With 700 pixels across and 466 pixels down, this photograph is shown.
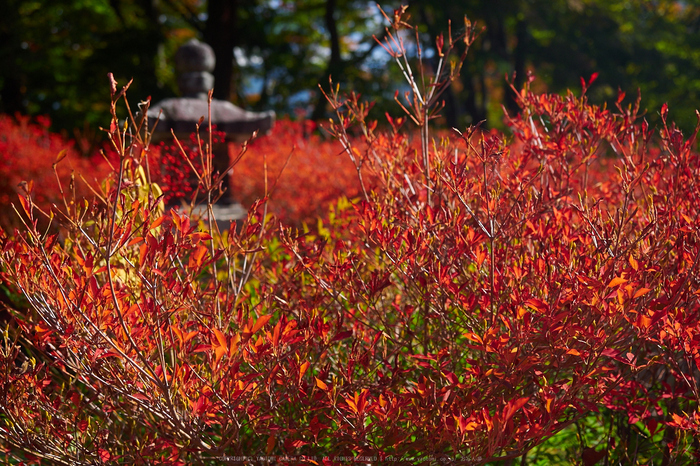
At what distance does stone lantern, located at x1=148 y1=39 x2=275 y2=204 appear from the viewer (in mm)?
6246

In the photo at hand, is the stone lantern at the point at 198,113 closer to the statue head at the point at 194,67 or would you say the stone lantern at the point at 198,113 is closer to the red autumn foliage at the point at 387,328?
the statue head at the point at 194,67

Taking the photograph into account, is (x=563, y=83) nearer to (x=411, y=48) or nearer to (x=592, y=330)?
(x=411, y=48)

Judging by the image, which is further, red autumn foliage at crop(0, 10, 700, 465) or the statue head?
the statue head

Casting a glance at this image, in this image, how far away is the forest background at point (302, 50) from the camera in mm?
14977

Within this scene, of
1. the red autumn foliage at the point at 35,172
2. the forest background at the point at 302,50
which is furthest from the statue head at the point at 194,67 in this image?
the forest background at the point at 302,50

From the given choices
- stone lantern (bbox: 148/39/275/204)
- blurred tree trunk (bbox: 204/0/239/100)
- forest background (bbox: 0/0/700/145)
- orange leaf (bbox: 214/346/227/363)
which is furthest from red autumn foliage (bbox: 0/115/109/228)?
blurred tree trunk (bbox: 204/0/239/100)

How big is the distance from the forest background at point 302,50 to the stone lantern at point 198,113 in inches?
279

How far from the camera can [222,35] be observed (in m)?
15.4

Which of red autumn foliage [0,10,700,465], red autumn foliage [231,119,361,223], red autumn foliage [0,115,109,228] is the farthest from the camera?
red autumn foliage [0,115,109,228]

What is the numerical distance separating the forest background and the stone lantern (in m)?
7.09

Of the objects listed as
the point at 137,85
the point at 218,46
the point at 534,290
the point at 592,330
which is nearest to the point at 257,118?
the point at 534,290

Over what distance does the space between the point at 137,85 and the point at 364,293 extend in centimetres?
1592

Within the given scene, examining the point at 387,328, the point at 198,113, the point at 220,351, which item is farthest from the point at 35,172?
the point at 220,351

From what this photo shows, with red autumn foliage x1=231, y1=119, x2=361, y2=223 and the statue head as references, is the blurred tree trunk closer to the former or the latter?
red autumn foliage x1=231, y1=119, x2=361, y2=223
